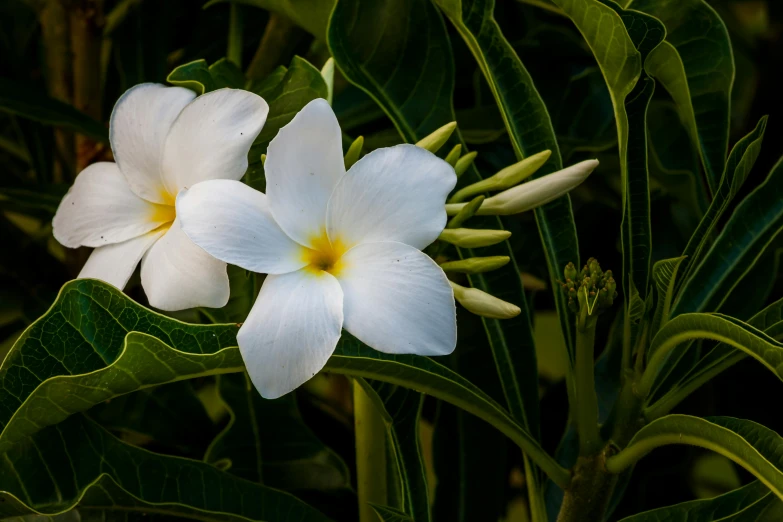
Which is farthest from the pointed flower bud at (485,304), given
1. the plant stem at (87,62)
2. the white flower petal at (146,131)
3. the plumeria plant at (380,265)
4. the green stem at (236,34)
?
the plant stem at (87,62)

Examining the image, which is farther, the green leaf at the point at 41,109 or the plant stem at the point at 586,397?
the green leaf at the point at 41,109

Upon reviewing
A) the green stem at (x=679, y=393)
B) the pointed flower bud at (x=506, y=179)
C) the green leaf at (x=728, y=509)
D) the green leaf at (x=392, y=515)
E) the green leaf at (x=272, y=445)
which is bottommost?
the green leaf at (x=272, y=445)

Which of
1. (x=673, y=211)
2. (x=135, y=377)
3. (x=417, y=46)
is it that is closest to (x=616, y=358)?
(x=673, y=211)

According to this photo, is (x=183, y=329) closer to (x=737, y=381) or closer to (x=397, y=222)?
(x=397, y=222)

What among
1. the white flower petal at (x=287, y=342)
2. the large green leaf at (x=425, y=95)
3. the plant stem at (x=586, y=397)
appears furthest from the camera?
the large green leaf at (x=425, y=95)

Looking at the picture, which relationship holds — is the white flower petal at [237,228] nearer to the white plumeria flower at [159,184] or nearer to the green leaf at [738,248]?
the white plumeria flower at [159,184]

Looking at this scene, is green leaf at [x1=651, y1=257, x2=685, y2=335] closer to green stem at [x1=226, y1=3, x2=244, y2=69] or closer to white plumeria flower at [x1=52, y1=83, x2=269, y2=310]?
white plumeria flower at [x1=52, y1=83, x2=269, y2=310]

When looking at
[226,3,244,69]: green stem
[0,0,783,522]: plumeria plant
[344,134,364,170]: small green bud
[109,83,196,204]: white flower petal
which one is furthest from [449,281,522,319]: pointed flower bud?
[226,3,244,69]: green stem
